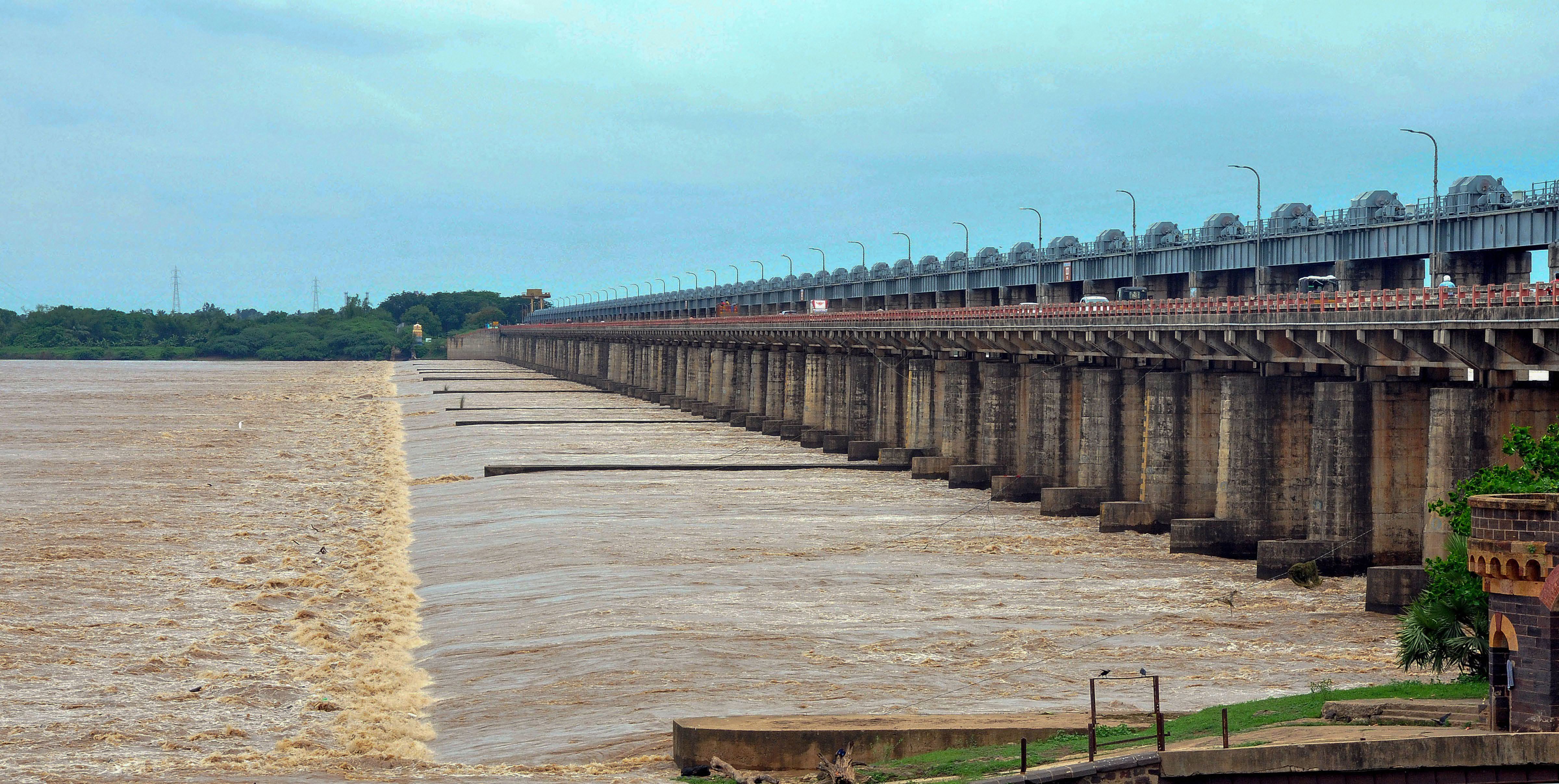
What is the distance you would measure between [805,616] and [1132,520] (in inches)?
861

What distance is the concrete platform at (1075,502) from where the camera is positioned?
62.8 metres

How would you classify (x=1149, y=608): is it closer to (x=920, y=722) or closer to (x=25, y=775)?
(x=920, y=722)

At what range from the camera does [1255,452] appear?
52281 millimetres

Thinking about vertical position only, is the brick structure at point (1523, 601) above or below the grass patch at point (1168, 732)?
above

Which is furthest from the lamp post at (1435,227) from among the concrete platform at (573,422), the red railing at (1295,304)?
the concrete platform at (573,422)

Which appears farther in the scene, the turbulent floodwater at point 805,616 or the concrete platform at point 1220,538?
the concrete platform at point 1220,538

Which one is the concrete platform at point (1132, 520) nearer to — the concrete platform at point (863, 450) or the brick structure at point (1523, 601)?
the concrete platform at point (863, 450)

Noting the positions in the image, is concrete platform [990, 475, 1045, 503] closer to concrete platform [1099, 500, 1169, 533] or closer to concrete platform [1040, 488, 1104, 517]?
concrete platform [1040, 488, 1104, 517]

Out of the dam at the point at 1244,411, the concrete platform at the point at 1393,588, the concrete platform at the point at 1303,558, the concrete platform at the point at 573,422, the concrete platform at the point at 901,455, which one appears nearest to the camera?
the concrete platform at the point at 1393,588

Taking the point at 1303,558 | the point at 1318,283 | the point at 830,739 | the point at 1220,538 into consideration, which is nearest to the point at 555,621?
the point at 830,739

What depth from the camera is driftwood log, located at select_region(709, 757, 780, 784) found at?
966 inches

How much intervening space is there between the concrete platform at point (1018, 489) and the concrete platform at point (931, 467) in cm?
1050

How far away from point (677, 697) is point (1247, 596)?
1915 centimetres

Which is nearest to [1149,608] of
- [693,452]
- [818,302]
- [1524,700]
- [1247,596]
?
[1247,596]
